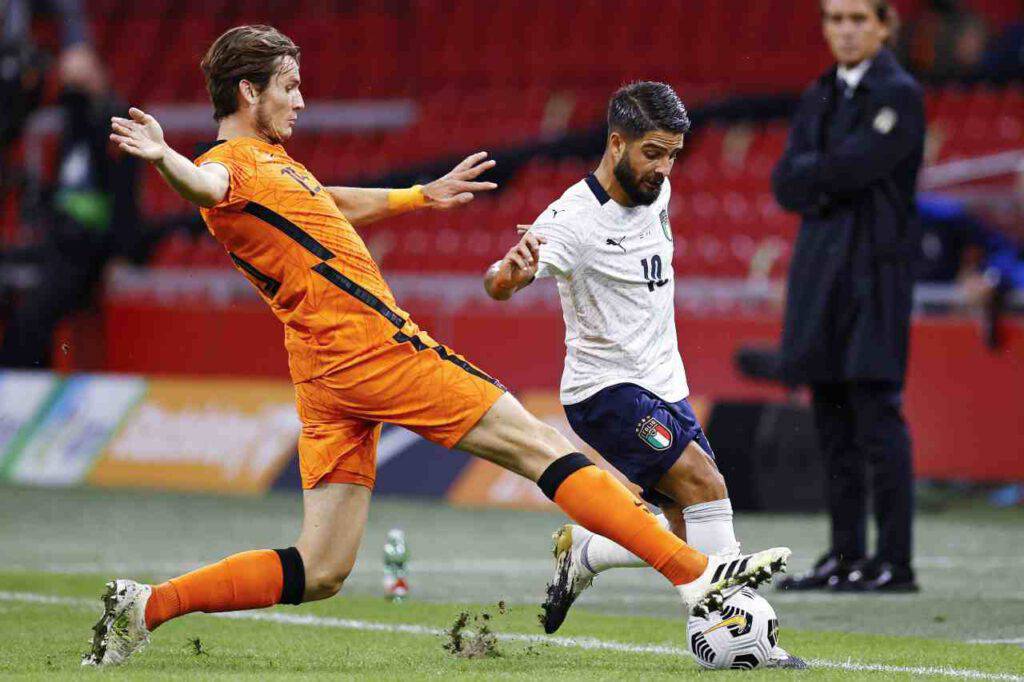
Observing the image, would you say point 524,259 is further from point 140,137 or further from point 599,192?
point 140,137

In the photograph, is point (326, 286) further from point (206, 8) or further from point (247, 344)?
point (206, 8)

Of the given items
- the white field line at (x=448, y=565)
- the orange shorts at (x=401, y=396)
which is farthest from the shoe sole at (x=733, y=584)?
the white field line at (x=448, y=565)

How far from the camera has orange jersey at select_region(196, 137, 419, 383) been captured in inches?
218

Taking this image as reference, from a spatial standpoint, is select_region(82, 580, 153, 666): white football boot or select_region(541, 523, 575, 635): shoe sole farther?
select_region(541, 523, 575, 635): shoe sole

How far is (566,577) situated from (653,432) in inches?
26.4

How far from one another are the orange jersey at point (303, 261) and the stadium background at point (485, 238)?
6.22 metres

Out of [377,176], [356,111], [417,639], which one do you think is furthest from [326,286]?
[356,111]

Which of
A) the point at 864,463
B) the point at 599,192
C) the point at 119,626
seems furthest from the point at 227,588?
the point at 864,463

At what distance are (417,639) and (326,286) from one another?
1.46m

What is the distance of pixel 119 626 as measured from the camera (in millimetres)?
5516

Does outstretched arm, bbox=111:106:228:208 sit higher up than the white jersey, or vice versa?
outstretched arm, bbox=111:106:228:208

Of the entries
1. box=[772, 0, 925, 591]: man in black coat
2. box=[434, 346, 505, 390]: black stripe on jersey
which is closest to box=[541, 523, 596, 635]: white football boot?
box=[434, 346, 505, 390]: black stripe on jersey

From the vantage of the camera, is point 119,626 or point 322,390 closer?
point 119,626

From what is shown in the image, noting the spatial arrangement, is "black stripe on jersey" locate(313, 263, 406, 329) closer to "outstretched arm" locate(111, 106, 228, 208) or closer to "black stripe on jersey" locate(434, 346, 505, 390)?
"black stripe on jersey" locate(434, 346, 505, 390)
